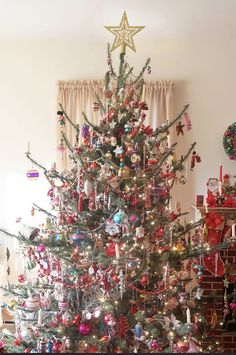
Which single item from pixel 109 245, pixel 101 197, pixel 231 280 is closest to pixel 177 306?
pixel 109 245

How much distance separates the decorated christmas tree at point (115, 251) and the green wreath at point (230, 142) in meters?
1.88

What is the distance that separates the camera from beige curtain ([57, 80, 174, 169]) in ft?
15.1

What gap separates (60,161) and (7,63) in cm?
127

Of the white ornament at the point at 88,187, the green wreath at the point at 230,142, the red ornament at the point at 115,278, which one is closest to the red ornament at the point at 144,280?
the red ornament at the point at 115,278

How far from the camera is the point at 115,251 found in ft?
8.20

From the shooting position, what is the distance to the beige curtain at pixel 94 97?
459 cm

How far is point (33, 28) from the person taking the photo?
420cm

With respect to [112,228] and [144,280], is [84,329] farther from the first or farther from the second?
[112,228]

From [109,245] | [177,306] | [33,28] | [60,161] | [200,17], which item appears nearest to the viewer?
[109,245]

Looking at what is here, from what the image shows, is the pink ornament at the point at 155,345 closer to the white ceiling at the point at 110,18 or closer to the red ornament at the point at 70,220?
the red ornament at the point at 70,220

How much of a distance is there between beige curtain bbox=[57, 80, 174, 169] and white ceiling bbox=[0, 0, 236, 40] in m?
0.50

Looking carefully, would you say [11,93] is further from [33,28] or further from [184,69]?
[184,69]

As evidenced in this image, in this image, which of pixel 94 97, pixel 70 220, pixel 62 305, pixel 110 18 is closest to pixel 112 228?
pixel 70 220

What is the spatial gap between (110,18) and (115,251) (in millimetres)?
2367
